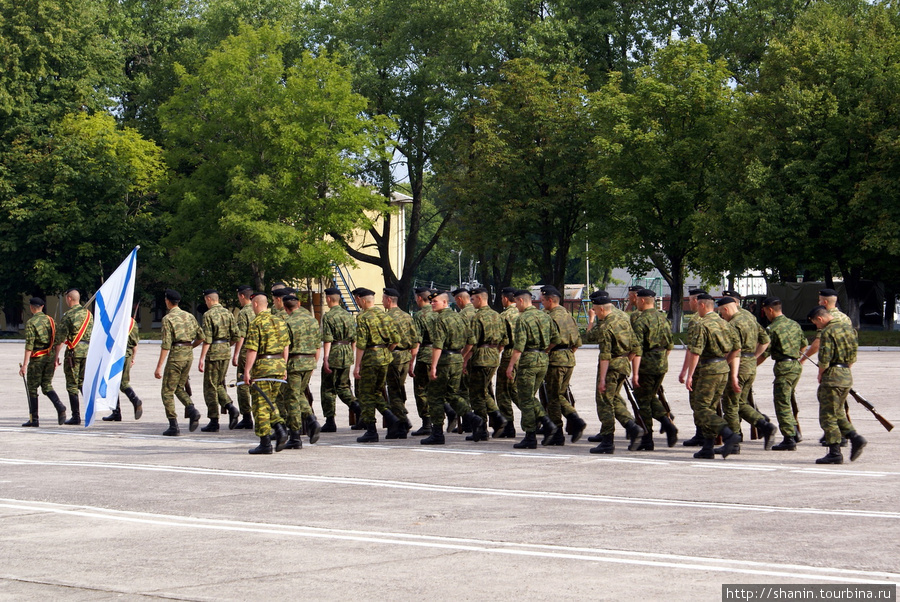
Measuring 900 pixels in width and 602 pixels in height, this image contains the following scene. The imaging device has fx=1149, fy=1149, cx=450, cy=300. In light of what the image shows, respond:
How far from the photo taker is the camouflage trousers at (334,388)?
16.6 meters

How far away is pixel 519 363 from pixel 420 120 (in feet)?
158

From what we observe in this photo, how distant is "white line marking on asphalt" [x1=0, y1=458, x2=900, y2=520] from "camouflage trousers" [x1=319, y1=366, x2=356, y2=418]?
395cm

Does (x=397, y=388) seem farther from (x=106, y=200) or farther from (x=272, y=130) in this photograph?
(x=106, y=200)

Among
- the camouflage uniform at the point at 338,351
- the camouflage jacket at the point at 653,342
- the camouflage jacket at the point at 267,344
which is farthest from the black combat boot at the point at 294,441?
the camouflage jacket at the point at 653,342

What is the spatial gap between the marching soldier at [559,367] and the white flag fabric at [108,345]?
630 centimetres

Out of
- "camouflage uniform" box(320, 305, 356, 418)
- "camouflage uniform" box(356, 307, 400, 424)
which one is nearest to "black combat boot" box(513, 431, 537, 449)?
"camouflage uniform" box(356, 307, 400, 424)

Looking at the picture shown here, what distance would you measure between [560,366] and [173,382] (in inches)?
224

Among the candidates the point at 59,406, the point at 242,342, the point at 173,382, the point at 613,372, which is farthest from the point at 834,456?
the point at 59,406

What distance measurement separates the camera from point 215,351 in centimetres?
1675

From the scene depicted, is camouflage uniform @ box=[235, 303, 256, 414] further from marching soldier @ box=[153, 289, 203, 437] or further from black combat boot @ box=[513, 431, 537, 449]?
black combat boot @ box=[513, 431, 537, 449]

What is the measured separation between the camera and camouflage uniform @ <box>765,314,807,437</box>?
547 inches

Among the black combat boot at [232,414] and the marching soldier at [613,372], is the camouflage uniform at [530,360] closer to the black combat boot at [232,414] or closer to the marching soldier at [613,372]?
the marching soldier at [613,372]

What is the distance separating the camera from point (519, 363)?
14430 mm

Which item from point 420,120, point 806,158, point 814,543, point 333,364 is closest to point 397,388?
point 333,364
